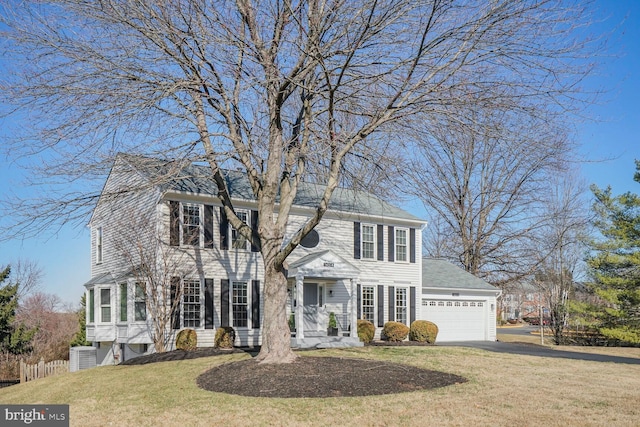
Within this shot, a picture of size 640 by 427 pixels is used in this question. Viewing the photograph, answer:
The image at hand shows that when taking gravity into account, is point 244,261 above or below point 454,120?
below

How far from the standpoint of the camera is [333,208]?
24.0 m

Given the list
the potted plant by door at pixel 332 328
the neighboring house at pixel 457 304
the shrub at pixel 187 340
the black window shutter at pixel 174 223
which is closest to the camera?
the shrub at pixel 187 340

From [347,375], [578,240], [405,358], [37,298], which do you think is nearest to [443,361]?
[405,358]

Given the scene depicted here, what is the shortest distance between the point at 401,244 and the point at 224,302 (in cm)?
844

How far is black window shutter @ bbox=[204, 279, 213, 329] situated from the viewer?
67.2 feet

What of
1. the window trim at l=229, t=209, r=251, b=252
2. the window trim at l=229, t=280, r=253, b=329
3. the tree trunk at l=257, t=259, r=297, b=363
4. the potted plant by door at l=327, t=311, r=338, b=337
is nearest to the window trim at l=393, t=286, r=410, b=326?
the potted plant by door at l=327, t=311, r=338, b=337

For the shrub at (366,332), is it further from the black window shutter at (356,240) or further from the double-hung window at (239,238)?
the double-hung window at (239,238)

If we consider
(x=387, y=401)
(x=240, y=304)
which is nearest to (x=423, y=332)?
(x=240, y=304)

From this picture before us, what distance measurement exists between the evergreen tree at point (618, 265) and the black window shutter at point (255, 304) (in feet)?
49.8

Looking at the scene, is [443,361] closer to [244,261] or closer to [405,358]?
[405,358]

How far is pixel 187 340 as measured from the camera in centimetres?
1930

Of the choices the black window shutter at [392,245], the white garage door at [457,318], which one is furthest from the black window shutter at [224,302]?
the white garage door at [457,318]

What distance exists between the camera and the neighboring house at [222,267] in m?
20.2

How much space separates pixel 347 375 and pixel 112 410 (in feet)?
14.5
